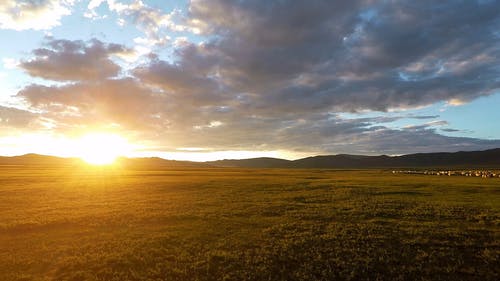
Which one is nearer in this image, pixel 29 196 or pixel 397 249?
pixel 397 249

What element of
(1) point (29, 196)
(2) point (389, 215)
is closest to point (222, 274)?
(2) point (389, 215)

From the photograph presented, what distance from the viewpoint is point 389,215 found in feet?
99.8

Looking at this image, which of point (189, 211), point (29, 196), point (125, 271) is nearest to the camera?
point (125, 271)

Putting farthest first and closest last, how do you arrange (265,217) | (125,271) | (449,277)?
(265,217) < (125,271) < (449,277)

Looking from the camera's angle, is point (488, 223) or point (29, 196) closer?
point (488, 223)

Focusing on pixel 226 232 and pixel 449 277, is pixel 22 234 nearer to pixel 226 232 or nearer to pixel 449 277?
pixel 226 232

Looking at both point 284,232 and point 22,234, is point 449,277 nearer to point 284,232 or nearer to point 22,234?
point 284,232

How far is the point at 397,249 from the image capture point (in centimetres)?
1964

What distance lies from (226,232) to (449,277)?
1375 centimetres

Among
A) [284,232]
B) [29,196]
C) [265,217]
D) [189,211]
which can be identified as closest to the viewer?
[284,232]

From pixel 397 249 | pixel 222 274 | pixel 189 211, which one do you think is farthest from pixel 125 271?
pixel 189 211

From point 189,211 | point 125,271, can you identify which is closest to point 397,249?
point 125,271

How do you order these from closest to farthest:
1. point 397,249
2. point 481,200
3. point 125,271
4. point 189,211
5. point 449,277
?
1. point 449,277
2. point 125,271
3. point 397,249
4. point 189,211
5. point 481,200

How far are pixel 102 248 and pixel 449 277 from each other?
1828 centimetres
